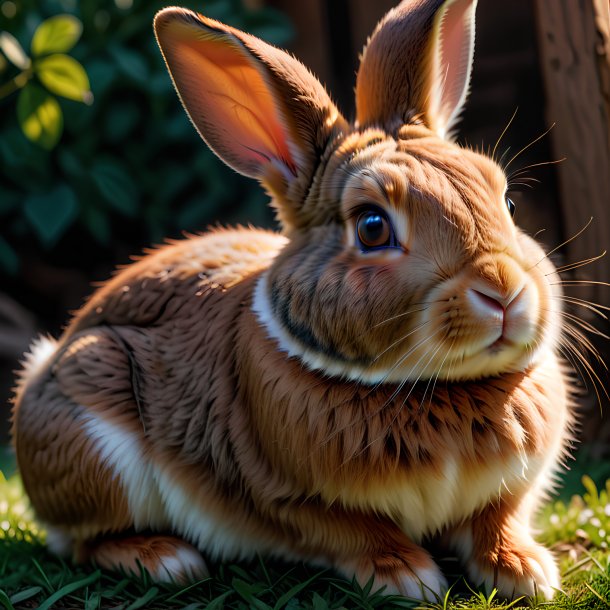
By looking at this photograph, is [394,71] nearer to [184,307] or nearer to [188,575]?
[184,307]

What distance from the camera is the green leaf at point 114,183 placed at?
5664 mm

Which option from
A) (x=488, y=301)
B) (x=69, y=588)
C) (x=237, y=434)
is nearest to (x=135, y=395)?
(x=237, y=434)

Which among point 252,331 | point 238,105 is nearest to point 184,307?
point 252,331

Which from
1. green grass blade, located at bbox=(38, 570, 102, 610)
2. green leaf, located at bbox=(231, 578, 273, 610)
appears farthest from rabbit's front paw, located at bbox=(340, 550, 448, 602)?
green grass blade, located at bbox=(38, 570, 102, 610)

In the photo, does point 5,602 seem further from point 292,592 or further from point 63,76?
point 63,76

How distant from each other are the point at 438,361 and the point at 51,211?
155 inches

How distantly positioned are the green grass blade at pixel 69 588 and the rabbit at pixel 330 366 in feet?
0.27

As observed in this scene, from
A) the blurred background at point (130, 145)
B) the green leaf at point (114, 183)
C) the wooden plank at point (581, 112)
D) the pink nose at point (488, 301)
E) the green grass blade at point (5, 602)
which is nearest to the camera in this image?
the pink nose at point (488, 301)

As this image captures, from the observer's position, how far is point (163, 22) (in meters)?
2.58

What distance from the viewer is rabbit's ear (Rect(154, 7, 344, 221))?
2566mm

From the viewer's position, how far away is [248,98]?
275cm

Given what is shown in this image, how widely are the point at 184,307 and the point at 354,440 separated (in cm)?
88

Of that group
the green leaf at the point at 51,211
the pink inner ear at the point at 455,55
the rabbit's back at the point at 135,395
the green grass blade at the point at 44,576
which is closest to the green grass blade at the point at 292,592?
the rabbit's back at the point at 135,395

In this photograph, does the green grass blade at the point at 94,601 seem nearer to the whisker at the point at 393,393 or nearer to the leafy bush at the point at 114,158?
the whisker at the point at 393,393
